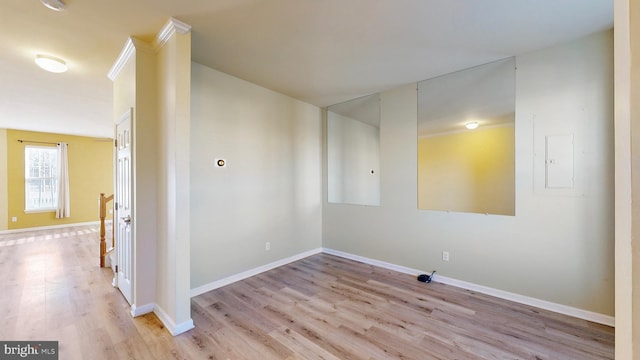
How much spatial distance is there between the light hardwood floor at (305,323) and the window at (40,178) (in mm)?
4305

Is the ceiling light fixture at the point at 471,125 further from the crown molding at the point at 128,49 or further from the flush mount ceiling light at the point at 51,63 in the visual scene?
the flush mount ceiling light at the point at 51,63

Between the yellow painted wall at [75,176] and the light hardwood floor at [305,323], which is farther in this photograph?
the yellow painted wall at [75,176]

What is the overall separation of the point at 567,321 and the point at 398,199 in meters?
2.01

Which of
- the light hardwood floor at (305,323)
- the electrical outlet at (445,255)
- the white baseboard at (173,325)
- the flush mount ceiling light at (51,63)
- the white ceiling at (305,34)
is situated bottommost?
the light hardwood floor at (305,323)

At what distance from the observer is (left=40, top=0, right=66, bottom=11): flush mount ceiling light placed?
1769mm

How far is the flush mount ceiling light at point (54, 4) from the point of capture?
177 cm

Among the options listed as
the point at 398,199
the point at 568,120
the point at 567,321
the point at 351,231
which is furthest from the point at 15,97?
the point at 567,321

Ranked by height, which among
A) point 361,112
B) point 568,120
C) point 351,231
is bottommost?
point 351,231

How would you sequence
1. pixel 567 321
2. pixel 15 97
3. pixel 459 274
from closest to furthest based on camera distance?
1. pixel 567 321
2. pixel 459 274
3. pixel 15 97

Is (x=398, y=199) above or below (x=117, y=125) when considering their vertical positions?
below

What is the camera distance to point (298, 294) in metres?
2.87

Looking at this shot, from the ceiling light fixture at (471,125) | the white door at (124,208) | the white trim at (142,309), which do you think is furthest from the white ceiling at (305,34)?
the white trim at (142,309)

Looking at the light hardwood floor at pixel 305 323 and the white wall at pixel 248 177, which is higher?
the white wall at pixel 248 177

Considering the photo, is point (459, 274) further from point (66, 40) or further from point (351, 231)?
point (66, 40)
